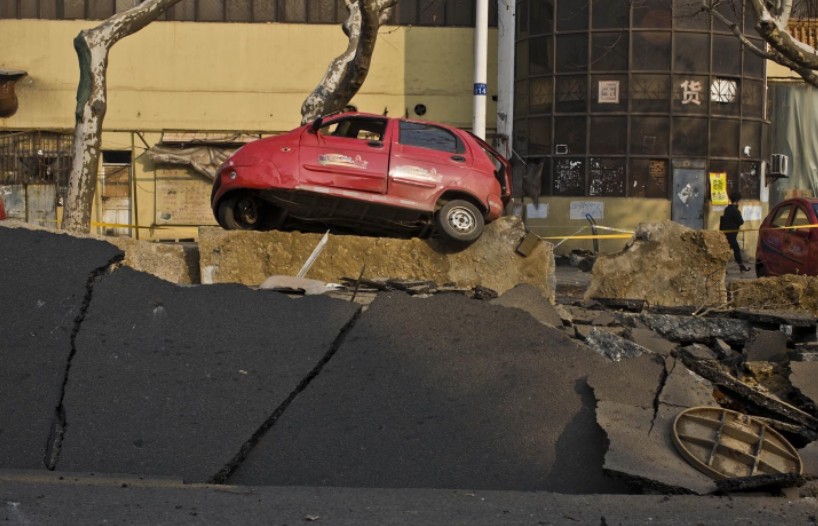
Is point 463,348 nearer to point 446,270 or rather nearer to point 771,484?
point 771,484

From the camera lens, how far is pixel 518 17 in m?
27.7

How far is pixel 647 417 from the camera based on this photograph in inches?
245

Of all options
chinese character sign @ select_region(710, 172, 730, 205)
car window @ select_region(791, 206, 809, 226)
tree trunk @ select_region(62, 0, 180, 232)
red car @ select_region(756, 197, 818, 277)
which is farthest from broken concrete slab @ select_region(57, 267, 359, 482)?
chinese character sign @ select_region(710, 172, 730, 205)

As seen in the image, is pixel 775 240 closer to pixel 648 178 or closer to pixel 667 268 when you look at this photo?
pixel 667 268

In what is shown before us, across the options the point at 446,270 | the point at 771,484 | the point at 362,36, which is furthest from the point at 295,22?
the point at 771,484

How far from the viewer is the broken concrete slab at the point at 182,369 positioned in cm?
579

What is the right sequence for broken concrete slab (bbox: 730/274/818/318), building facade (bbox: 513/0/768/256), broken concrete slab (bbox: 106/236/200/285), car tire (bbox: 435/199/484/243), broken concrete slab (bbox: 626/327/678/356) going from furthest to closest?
building facade (bbox: 513/0/768/256) < car tire (bbox: 435/199/484/243) < broken concrete slab (bbox: 730/274/818/318) < broken concrete slab (bbox: 106/236/200/285) < broken concrete slab (bbox: 626/327/678/356)

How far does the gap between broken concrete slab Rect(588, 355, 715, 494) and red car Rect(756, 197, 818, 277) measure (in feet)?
31.4

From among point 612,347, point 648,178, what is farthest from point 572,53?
point 612,347

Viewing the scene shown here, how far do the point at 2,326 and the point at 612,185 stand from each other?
68.3 ft

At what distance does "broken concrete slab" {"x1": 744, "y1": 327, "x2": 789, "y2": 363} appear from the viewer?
841cm

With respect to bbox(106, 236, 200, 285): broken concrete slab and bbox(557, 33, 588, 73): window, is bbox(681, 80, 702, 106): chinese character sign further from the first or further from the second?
bbox(106, 236, 200, 285): broken concrete slab

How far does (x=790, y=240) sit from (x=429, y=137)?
693cm

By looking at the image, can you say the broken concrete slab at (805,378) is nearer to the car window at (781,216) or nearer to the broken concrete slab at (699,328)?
the broken concrete slab at (699,328)
